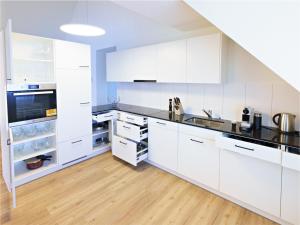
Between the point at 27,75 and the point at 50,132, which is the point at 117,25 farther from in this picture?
the point at 50,132

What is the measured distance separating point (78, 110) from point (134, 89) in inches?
49.6

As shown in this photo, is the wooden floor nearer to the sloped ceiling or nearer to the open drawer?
the open drawer

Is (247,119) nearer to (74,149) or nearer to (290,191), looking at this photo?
(290,191)

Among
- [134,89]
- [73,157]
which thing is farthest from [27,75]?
[134,89]

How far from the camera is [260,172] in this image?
6.15 feet

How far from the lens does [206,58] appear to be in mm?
2422

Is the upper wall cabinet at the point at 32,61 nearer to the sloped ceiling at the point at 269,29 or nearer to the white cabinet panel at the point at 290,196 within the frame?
the sloped ceiling at the point at 269,29

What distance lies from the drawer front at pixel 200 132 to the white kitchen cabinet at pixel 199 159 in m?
0.01

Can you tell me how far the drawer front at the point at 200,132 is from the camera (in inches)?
85.8

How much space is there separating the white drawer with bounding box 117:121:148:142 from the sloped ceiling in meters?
1.83

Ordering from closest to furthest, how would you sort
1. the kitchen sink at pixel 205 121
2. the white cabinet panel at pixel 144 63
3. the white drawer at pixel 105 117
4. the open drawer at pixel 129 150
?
the kitchen sink at pixel 205 121
the open drawer at pixel 129 150
the white cabinet panel at pixel 144 63
the white drawer at pixel 105 117

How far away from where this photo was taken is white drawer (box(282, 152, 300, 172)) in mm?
1554

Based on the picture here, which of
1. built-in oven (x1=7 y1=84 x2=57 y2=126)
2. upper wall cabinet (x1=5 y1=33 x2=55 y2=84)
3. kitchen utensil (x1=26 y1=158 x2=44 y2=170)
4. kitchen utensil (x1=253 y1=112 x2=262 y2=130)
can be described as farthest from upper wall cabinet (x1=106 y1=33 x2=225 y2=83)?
Result: kitchen utensil (x1=26 y1=158 x2=44 y2=170)

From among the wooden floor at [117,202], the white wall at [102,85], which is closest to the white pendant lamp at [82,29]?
the white wall at [102,85]
